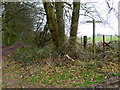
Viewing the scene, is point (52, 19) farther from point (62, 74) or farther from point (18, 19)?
point (18, 19)

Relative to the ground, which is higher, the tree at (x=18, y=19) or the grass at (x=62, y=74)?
the tree at (x=18, y=19)

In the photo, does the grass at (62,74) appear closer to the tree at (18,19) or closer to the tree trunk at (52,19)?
the tree trunk at (52,19)

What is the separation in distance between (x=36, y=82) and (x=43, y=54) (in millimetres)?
3588

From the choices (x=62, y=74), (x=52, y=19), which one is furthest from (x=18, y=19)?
(x=62, y=74)

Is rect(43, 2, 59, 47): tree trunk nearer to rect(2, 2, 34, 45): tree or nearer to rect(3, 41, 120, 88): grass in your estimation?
rect(3, 41, 120, 88): grass

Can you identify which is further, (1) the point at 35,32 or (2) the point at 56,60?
(1) the point at 35,32

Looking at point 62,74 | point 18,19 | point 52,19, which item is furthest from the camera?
point 18,19

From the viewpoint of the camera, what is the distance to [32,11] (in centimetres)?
1359

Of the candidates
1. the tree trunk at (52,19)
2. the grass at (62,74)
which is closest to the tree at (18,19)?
the tree trunk at (52,19)

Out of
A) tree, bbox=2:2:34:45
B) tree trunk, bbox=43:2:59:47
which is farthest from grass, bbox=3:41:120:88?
tree, bbox=2:2:34:45

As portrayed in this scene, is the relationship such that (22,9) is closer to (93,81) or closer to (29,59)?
(29,59)

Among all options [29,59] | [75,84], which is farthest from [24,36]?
[75,84]

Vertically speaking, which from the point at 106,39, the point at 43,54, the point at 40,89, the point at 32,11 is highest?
the point at 32,11

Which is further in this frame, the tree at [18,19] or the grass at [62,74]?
the tree at [18,19]
